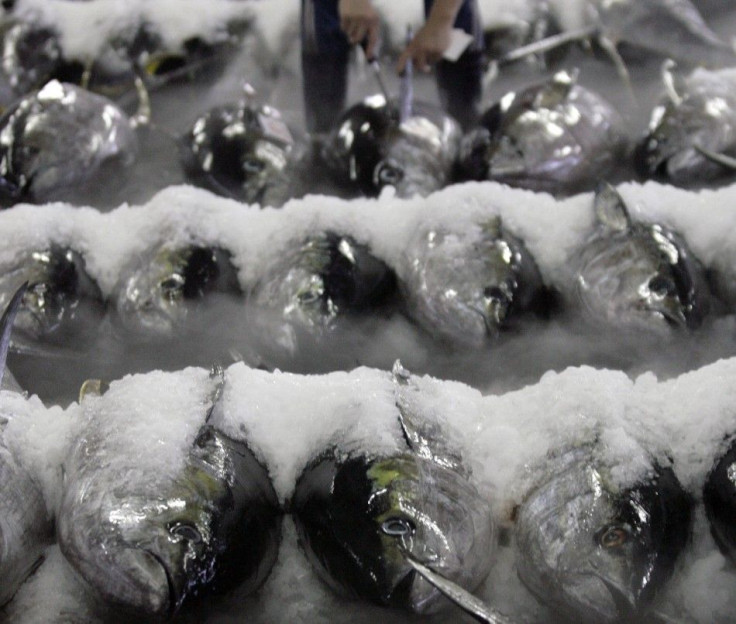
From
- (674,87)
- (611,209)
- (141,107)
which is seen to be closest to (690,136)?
(674,87)

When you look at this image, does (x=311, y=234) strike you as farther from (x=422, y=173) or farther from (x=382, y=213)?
(x=422, y=173)

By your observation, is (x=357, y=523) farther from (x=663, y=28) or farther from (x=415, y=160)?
(x=663, y=28)

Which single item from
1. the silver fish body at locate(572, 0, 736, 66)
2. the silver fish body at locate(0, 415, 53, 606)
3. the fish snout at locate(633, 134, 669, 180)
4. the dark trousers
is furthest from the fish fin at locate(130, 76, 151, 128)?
the silver fish body at locate(572, 0, 736, 66)

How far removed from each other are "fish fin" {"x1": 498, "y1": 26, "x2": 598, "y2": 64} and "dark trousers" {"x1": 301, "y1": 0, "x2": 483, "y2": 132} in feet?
1.08

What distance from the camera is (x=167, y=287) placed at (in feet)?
5.93

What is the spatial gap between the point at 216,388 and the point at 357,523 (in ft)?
1.26

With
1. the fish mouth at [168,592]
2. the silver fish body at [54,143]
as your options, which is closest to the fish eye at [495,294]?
the fish mouth at [168,592]

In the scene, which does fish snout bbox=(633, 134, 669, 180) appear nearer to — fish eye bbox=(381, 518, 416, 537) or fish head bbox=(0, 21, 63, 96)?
fish eye bbox=(381, 518, 416, 537)

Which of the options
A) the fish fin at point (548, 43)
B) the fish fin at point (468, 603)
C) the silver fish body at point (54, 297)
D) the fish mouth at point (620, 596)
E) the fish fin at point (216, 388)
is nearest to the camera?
the fish fin at point (468, 603)

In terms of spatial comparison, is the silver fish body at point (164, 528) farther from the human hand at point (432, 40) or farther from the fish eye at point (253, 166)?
the human hand at point (432, 40)

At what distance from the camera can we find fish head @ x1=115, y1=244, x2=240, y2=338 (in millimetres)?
1803

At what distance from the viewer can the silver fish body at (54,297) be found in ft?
5.88

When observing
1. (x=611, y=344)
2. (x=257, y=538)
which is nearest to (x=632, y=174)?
(x=611, y=344)

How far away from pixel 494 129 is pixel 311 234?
0.83m
